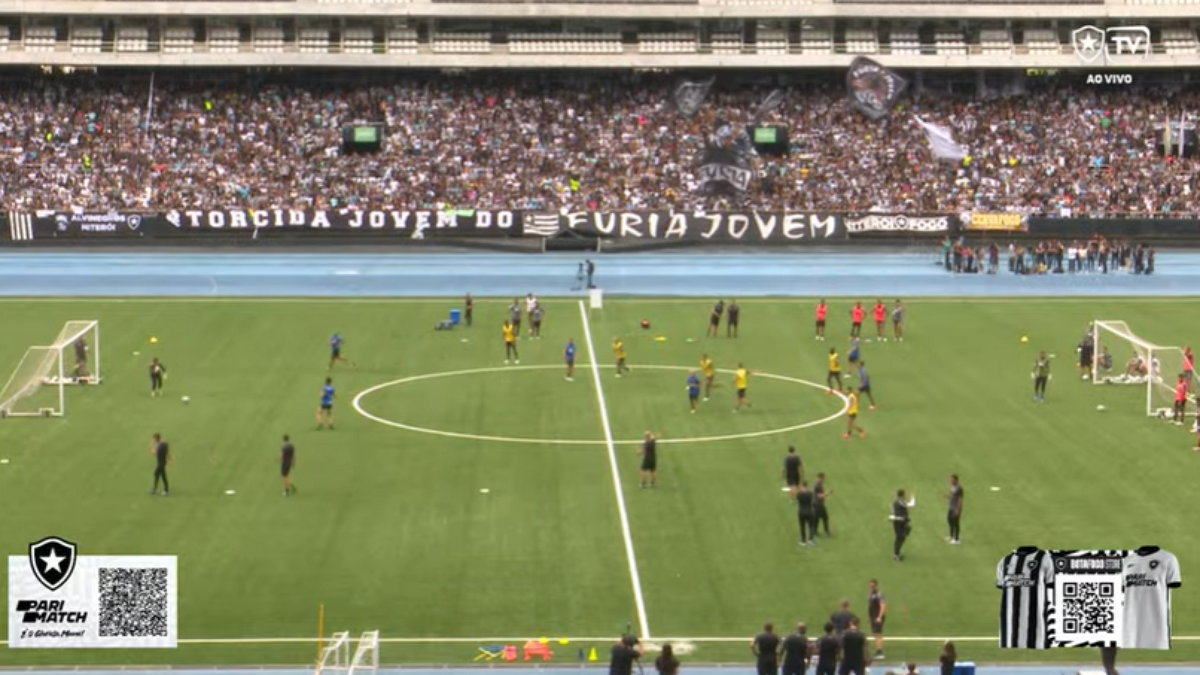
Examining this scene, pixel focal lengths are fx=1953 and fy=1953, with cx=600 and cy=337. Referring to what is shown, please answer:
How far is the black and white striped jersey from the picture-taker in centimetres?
2298

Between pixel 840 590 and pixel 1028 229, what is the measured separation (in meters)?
61.7

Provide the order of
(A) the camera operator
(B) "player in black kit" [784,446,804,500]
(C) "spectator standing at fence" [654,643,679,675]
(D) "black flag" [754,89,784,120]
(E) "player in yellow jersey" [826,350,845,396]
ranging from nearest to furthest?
1. (A) the camera operator
2. (C) "spectator standing at fence" [654,643,679,675]
3. (B) "player in black kit" [784,446,804,500]
4. (E) "player in yellow jersey" [826,350,845,396]
5. (D) "black flag" [754,89,784,120]

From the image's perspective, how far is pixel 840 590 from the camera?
1271 inches

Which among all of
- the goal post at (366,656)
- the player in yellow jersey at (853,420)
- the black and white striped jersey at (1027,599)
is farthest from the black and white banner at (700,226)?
the black and white striped jersey at (1027,599)

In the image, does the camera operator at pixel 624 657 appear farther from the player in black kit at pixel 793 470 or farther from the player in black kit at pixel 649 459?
the player in black kit at pixel 649 459

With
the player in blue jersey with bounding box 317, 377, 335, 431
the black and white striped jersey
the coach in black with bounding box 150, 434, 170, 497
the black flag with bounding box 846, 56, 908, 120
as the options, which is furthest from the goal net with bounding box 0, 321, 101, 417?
the black flag with bounding box 846, 56, 908, 120

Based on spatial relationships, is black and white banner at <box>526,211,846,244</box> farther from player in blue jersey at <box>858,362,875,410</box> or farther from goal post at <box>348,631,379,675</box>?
goal post at <box>348,631,379,675</box>

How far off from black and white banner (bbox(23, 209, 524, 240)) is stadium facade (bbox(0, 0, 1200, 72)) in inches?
536

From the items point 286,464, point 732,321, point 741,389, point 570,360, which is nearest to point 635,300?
point 732,321

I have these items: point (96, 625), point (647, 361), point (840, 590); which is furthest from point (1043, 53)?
point (96, 625)

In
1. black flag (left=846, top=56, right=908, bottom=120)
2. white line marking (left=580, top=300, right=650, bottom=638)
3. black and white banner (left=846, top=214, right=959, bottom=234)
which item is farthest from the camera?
black flag (left=846, top=56, right=908, bottom=120)

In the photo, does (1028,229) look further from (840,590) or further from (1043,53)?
(840,590)

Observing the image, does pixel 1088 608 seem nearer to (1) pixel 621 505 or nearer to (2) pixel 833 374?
(1) pixel 621 505

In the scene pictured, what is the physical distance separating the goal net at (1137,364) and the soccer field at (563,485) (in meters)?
0.80
